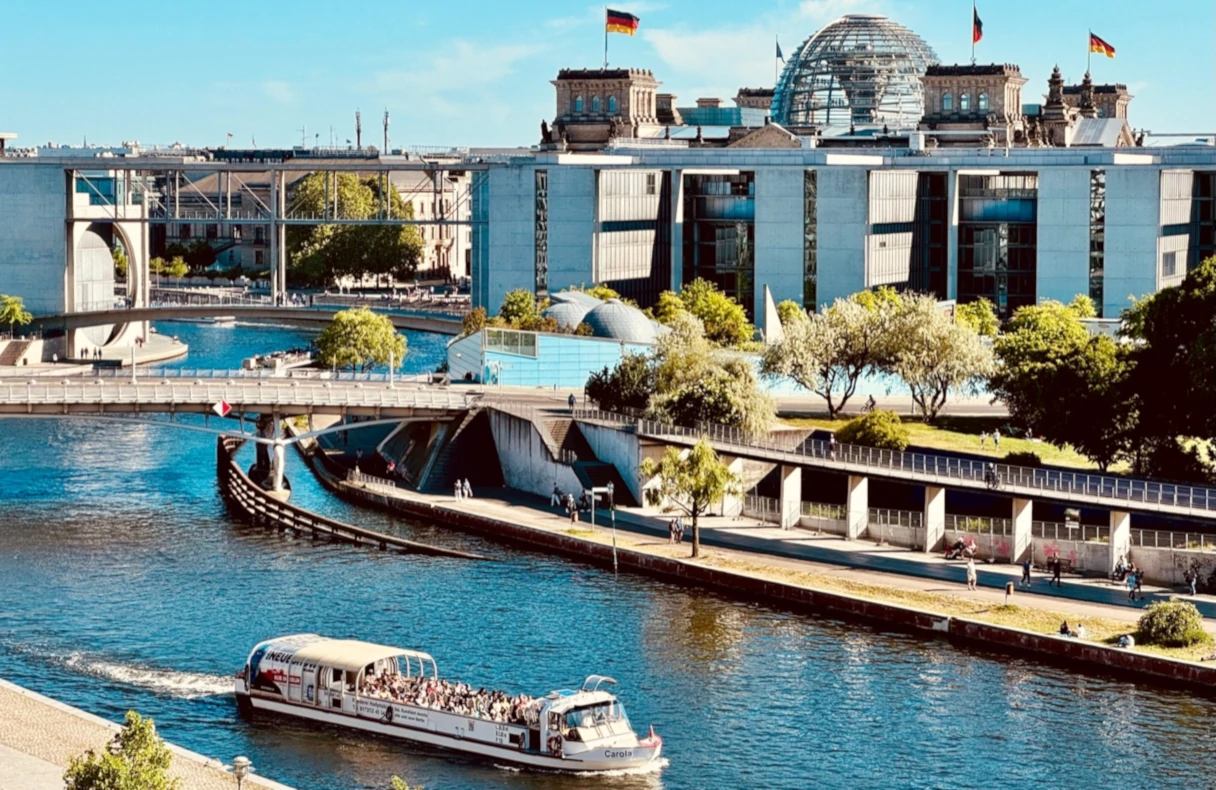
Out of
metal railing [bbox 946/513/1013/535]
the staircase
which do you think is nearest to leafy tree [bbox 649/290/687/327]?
the staircase

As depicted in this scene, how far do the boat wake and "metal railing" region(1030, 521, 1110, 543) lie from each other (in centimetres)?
3413

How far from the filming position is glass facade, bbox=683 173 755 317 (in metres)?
166

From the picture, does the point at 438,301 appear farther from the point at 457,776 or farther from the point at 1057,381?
the point at 457,776

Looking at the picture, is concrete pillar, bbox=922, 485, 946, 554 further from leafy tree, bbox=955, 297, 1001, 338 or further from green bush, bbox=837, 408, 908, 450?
leafy tree, bbox=955, 297, 1001, 338

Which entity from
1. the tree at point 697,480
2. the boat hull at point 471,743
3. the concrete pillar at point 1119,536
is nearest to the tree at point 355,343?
the tree at point 697,480

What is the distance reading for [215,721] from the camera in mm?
66875

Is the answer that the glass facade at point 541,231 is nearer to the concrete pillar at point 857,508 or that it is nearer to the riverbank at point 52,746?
the concrete pillar at point 857,508

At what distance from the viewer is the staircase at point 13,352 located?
16450 cm

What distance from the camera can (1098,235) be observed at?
146m

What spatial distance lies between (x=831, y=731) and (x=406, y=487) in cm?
4591

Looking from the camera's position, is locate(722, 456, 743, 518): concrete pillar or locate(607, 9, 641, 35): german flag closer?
locate(722, 456, 743, 518): concrete pillar

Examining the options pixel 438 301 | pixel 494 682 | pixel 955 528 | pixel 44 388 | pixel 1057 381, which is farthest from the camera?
pixel 438 301

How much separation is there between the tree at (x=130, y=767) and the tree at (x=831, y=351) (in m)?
66.2

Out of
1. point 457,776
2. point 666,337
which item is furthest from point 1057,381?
point 457,776
